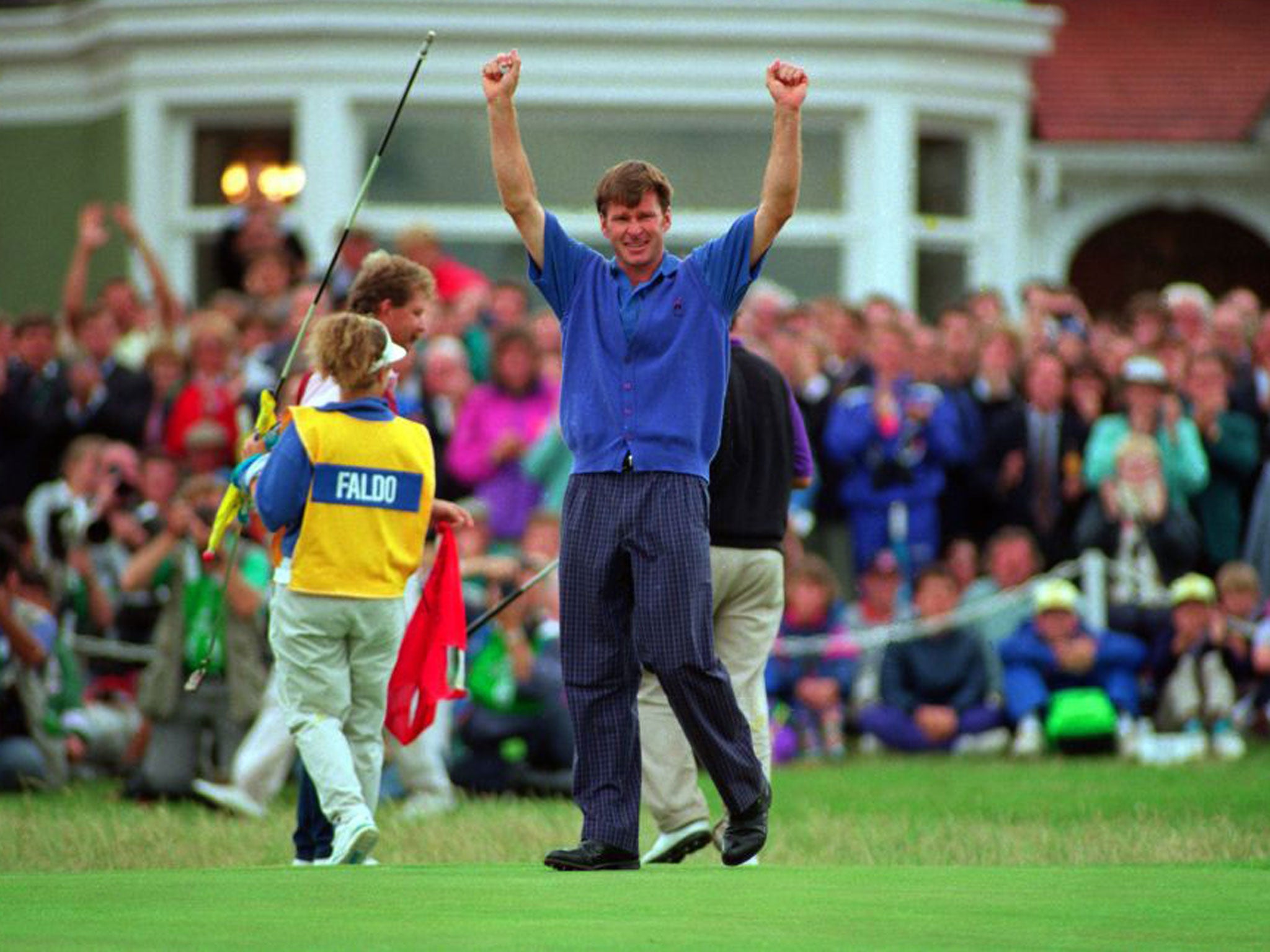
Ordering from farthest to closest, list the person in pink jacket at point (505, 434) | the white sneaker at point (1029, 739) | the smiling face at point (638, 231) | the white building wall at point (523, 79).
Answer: the white building wall at point (523, 79), the person in pink jacket at point (505, 434), the white sneaker at point (1029, 739), the smiling face at point (638, 231)

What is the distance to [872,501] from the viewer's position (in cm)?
1513

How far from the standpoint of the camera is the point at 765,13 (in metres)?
20.5

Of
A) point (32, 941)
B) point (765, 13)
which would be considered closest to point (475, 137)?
point (765, 13)

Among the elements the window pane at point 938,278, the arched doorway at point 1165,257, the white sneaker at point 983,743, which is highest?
the arched doorway at point 1165,257

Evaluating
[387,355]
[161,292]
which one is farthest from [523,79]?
[387,355]

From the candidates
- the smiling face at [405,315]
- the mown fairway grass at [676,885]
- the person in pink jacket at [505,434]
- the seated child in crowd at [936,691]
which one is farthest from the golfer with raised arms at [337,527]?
the seated child in crowd at [936,691]

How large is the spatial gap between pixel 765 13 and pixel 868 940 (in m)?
15.2

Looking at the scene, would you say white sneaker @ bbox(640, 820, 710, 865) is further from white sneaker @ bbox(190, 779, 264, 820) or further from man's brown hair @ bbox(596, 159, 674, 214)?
white sneaker @ bbox(190, 779, 264, 820)

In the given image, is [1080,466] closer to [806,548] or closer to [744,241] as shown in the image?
[806,548]

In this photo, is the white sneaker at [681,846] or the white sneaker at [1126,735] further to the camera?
the white sneaker at [1126,735]

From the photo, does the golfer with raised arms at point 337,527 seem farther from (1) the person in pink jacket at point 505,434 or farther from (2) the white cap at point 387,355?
(1) the person in pink jacket at point 505,434

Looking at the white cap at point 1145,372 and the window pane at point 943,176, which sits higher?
the window pane at point 943,176

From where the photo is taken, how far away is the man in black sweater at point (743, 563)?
357 inches

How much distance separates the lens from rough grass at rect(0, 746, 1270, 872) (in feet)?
32.2
